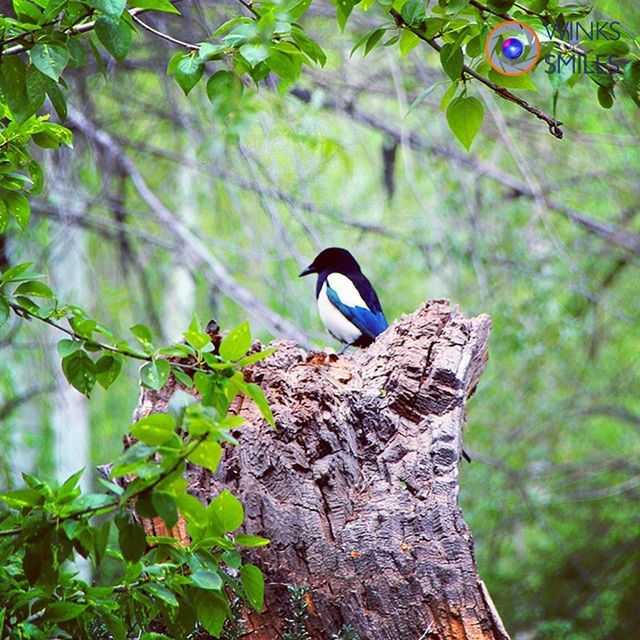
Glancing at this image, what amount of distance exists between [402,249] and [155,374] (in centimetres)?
530

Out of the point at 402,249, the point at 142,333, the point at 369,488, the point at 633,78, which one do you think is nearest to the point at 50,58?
the point at 142,333

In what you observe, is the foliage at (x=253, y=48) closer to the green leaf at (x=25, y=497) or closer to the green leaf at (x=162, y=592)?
the green leaf at (x=25, y=497)

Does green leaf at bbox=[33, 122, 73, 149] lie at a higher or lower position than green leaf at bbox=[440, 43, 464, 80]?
higher

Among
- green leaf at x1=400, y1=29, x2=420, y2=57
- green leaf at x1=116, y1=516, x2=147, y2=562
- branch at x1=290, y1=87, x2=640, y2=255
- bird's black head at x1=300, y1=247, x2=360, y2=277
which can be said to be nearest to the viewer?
green leaf at x1=116, y1=516, x2=147, y2=562

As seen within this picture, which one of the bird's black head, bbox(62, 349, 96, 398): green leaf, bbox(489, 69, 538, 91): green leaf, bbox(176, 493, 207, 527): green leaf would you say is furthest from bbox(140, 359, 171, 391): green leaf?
the bird's black head

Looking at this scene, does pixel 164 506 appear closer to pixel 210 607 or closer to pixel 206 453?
pixel 206 453

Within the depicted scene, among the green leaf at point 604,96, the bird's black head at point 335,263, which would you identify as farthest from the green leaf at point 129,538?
the bird's black head at point 335,263

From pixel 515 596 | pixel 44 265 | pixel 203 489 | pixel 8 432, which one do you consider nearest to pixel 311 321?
pixel 44 265

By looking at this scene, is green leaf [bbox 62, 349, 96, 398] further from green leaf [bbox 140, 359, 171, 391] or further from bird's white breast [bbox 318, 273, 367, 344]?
bird's white breast [bbox 318, 273, 367, 344]

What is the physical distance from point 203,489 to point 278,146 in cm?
283

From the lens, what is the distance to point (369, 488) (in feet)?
8.86

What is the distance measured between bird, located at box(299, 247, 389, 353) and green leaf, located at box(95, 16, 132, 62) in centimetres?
313

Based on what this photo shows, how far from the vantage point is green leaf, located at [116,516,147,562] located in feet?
5.77

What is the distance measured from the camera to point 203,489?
2.75 meters
